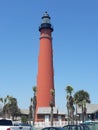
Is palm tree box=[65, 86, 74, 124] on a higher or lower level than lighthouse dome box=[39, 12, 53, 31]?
lower

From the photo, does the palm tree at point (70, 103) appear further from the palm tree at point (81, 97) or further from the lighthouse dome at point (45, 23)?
the lighthouse dome at point (45, 23)

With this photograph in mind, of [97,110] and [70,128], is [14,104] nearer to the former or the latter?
[97,110]

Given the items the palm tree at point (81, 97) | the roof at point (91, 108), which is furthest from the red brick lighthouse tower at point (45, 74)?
the roof at point (91, 108)

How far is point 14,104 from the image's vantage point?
104 metres

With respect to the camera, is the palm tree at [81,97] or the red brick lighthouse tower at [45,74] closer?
the palm tree at [81,97]

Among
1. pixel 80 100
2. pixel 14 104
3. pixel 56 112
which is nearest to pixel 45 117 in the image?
pixel 56 112

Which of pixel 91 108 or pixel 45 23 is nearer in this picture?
pixel 91 108

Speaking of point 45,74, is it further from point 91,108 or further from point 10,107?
point 10,107

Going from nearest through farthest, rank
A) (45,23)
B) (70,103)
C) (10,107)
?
1. (70,103)
2. (45,23)
3. (10,107)

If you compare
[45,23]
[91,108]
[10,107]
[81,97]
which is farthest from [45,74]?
[10,107]

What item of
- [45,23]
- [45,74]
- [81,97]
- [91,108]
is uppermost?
[45,23]

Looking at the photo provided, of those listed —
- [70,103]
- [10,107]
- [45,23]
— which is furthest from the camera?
[10,107]

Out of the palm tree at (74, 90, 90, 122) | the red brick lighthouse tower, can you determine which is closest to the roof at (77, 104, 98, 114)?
the palm tree at (74, 90, 90, 122)

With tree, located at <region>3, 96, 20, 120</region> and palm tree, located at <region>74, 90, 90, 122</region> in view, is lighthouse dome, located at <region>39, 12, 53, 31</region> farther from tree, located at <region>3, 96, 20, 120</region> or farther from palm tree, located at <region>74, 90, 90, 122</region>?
tree, located at <region>3, 96, 20, 120</region>
